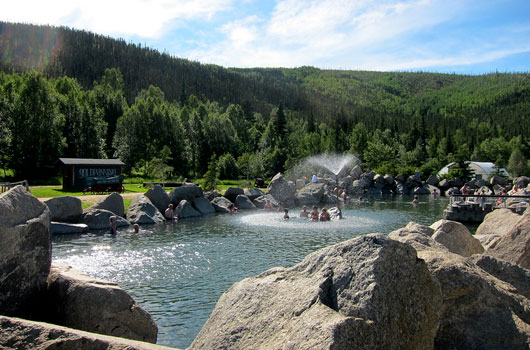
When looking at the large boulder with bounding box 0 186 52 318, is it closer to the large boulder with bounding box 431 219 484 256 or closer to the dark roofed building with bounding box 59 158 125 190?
the large boulder with bounding box 431 219 484 256

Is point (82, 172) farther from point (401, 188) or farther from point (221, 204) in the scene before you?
point (401, 188)

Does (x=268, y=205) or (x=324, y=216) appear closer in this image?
(x=324, y=216)

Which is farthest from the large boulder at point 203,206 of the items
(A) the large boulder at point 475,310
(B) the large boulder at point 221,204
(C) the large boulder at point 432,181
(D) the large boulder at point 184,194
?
(C) the large boulder at point 432,181

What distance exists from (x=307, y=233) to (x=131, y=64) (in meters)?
190

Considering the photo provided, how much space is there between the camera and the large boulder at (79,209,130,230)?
29328mm

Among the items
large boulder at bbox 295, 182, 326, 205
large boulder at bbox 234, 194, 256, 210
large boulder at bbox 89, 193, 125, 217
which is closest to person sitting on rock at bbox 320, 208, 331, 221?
large boulder at bbox 234, 194, 256, 210

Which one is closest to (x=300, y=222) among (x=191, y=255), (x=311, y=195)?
(x=191, y=255)

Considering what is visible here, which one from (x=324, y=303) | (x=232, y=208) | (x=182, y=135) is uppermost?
(x=182, y=135)

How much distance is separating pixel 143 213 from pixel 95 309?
937 inches

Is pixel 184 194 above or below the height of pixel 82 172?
below

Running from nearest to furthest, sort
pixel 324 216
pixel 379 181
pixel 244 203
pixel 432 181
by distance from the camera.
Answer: pixel 324 216 → pixel 244 203 → pixel 379 181 → pixel 432 181

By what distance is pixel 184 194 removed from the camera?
40.0 metres

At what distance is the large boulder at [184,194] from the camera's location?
39062mm

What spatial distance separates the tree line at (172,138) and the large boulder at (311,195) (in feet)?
43.6
